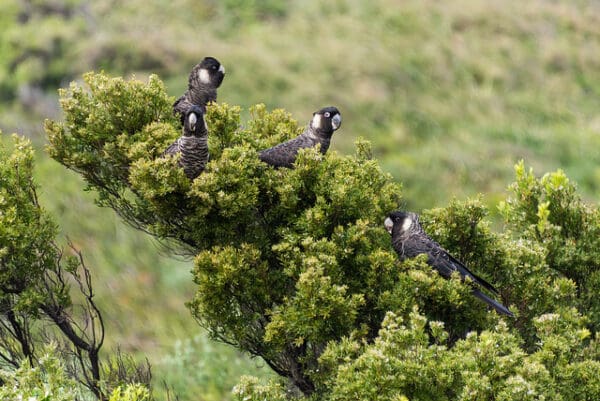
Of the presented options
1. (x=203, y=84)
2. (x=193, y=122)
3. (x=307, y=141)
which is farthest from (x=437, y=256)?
(x=203, y=84)

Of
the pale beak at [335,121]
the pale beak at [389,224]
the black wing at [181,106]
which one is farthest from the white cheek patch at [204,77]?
the pale beak at [389,224]

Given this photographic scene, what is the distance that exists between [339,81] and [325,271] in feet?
71.0

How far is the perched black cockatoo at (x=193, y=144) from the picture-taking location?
713 cm

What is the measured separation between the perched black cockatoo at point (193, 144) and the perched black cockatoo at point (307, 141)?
2.75 ft

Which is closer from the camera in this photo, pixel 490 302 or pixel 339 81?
pixel 490 302

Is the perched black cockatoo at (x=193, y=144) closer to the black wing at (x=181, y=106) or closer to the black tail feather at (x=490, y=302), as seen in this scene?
the black wing at (x=181, y=106)

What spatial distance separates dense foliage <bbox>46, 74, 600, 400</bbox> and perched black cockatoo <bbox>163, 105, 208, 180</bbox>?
0.48 ft

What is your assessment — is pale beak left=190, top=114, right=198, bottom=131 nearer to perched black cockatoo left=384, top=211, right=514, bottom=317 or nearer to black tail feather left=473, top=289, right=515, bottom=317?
perched black cockatoo left=384, top=211, right=514, bottom=317

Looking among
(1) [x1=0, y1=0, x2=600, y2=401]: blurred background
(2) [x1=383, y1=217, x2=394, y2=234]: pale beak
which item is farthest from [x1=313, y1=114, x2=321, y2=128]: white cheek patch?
(1) [x1=0, y1=0, x2=600, y2=401]: blurred background

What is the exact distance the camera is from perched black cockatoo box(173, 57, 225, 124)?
9.16 m

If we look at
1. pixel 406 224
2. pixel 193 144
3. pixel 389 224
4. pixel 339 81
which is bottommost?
pixel 406 224

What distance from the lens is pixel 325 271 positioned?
277 inches

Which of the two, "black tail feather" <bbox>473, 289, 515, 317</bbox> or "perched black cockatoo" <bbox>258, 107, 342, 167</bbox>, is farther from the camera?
"perched black cockatoo" <bbox>258, 107, 342, 167</bbox>

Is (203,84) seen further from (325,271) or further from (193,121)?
(325,271)
